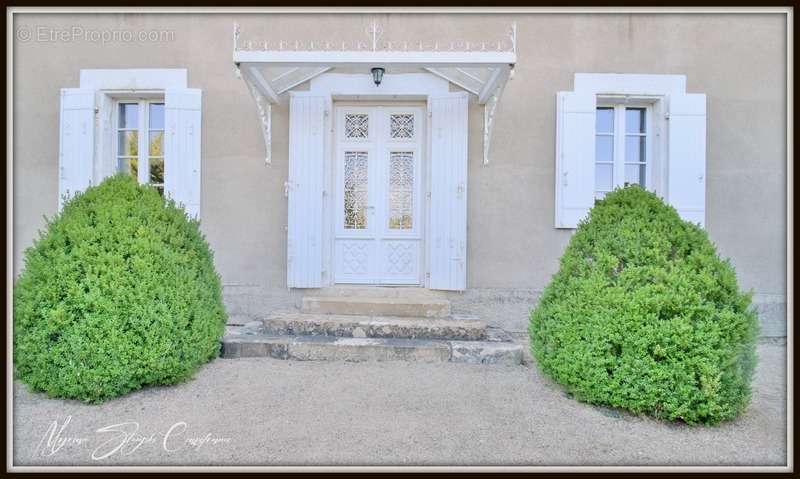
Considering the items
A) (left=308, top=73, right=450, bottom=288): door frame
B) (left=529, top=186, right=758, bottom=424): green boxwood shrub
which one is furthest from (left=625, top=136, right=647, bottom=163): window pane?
(left=529, top=186, right=758, bottom=424): green boxwood shrub

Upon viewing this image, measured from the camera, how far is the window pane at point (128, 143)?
5352 millimetres

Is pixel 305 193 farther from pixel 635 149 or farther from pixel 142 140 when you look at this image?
pixel 635 149

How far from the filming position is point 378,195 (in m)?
5.27

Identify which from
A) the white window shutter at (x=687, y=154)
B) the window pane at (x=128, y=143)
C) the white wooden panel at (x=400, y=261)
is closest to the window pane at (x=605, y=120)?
the white window shutter at (x=687, y=154)

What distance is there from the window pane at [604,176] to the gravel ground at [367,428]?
2.57 m

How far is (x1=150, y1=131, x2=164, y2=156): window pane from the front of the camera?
5316mm

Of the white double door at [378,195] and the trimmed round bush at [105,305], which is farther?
the white double door at [378,195]

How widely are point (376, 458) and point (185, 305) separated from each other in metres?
1.72

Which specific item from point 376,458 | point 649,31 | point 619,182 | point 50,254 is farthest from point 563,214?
point 50,254

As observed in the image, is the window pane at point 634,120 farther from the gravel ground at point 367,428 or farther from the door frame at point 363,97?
the gravel ground at point 367,428

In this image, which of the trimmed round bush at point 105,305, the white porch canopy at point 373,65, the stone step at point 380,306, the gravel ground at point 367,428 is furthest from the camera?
the stone step at point 380,306

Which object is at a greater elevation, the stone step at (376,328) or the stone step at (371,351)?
the stone step at (376,328)

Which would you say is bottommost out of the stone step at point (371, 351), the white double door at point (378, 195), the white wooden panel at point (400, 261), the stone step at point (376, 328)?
the stone step at point (371, 351)

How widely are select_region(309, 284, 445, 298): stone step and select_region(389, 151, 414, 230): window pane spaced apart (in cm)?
71
